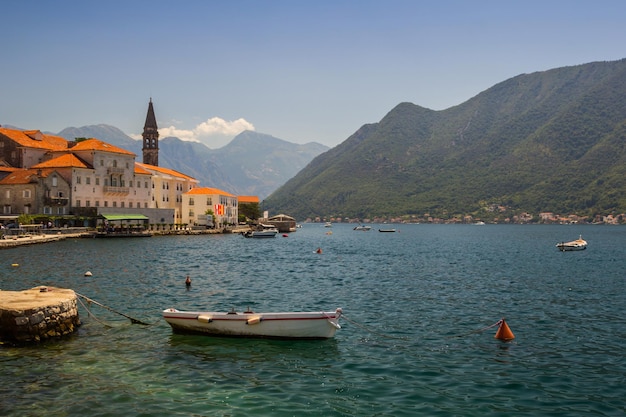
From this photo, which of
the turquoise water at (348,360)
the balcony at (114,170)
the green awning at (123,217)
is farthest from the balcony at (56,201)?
the turquoise water at (348,360)

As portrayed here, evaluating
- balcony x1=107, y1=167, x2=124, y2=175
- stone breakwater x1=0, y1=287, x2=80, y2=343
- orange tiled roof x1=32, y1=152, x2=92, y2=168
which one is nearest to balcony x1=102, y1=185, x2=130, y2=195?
balcony x1=107, y1=167, x2=124, y2=175

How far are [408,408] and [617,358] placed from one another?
10.7 m

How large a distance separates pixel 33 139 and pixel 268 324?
12430 centimetres

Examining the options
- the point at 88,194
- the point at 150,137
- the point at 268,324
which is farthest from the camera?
the point at 150,137

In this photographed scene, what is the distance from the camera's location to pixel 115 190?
116 metres

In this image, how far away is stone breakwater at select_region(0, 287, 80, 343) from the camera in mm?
20203

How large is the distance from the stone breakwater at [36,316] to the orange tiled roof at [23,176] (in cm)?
9158

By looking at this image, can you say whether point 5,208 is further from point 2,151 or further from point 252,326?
point 252,326

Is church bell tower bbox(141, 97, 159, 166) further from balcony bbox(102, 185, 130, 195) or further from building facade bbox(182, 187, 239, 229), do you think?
balcony bbox(102, 185, 130, 195)

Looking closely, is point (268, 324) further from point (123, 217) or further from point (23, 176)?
point (23, 176)

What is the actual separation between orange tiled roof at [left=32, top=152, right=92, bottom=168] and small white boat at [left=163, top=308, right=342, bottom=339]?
3849 inches

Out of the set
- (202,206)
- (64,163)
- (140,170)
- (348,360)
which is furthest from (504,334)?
(202,206)

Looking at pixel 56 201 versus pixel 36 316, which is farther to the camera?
pixel 56 201

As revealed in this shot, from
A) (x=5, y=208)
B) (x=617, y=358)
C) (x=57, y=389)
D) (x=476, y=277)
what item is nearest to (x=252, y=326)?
(x=57, y=389)
